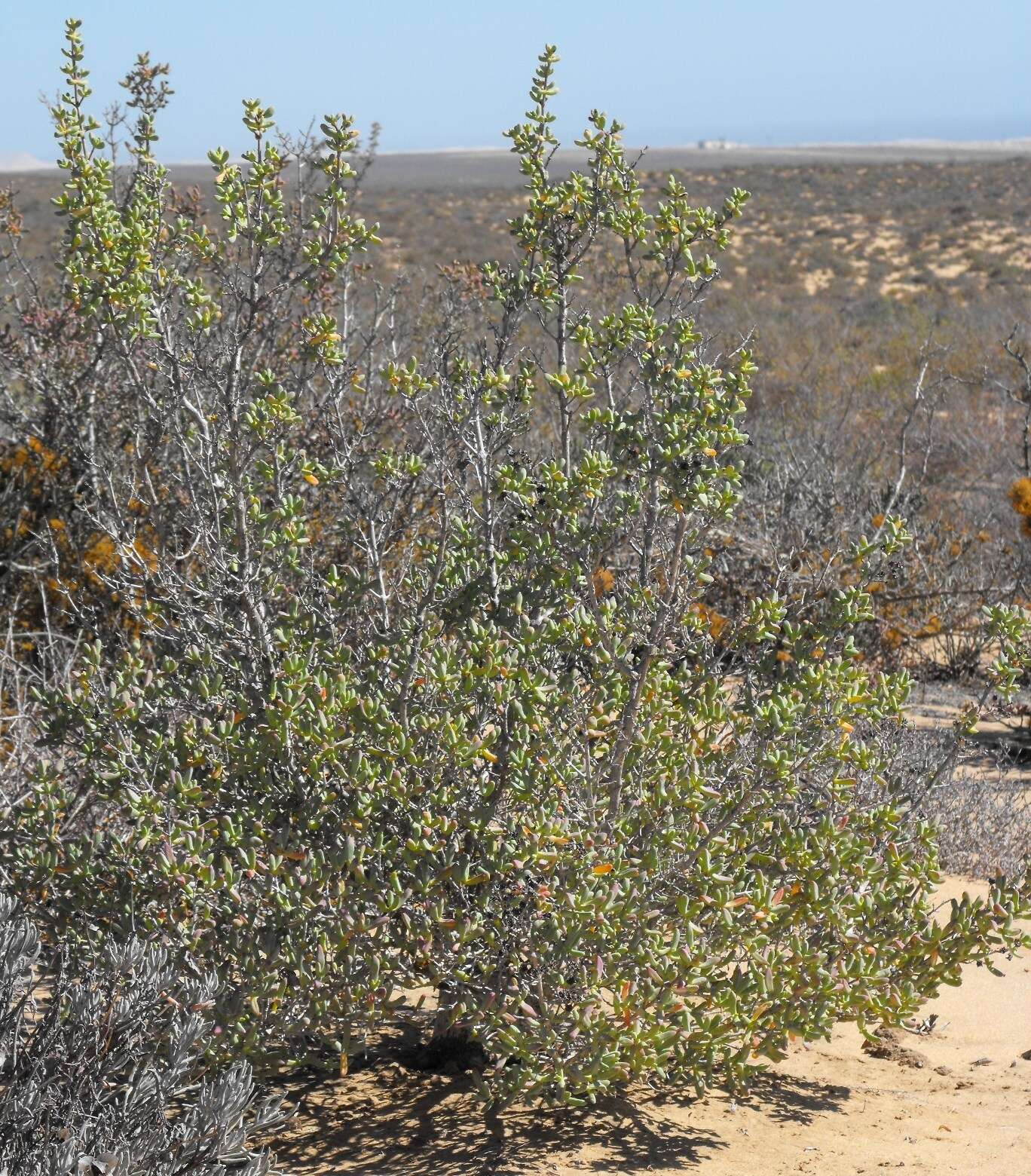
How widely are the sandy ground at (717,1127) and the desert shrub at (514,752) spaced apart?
0.40 feet

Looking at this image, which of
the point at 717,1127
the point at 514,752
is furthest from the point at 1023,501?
the point at 514,752

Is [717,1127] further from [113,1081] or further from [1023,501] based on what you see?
[1023,501]

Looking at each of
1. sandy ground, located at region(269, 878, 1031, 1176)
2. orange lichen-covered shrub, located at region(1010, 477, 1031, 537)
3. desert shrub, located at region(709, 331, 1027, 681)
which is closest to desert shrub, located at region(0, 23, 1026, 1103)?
sandy ground, located at region(269, 878, 1031, 1176)

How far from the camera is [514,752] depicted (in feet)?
8.60

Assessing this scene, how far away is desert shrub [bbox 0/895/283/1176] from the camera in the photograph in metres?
2.19

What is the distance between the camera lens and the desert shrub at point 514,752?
2621 millimetres

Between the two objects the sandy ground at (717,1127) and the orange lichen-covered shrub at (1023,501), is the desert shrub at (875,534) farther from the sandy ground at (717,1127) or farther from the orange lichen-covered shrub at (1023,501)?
the sandy ground at (717,1127)

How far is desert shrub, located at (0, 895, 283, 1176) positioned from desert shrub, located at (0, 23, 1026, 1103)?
190mm

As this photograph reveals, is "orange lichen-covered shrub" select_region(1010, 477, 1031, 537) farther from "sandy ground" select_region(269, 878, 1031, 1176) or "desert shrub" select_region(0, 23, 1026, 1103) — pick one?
"desert shrub" select_region(0, 23, 1026, 1103)

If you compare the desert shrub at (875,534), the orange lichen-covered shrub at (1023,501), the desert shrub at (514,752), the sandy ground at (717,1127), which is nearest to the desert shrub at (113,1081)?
the desert shrub at (514,752)

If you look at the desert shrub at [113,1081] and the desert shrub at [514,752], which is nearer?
the desert shrub at [113,1081]

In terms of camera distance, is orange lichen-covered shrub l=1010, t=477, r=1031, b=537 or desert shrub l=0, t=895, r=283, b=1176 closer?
desert shrub l=0, t=895, r=283, b=1176

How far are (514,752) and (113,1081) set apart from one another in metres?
0.97

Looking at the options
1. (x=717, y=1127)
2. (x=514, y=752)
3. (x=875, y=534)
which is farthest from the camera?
(x=875, y=534)
